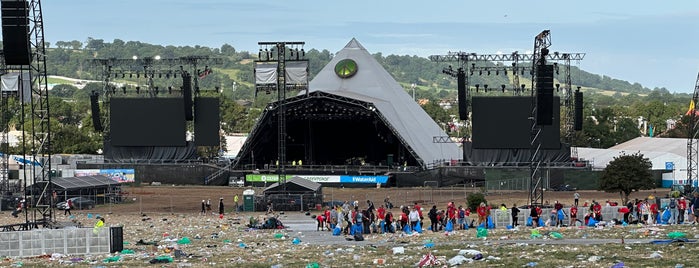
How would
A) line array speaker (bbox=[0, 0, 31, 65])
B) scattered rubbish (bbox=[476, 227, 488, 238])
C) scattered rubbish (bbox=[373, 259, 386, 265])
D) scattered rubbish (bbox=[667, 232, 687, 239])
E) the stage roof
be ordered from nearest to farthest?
scattered rubbish (bbox=[373, 259, 386, 265])
scattered rubbish (bbox=[667, 232, 687, 239])
scattered rubbish (bbox=[476, 227, 488, 238])
line array speaker (bbox=[0, 0, 31, 65])
the stage roof

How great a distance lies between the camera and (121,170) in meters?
87.3

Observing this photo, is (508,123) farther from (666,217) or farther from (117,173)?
(666,217)

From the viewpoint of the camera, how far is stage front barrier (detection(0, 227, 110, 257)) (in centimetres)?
3412

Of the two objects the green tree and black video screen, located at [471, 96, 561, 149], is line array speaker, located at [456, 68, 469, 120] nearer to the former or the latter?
black video screen, located at [471, 96, 561, 149]

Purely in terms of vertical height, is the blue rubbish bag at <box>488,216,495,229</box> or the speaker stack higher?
the speaker stack

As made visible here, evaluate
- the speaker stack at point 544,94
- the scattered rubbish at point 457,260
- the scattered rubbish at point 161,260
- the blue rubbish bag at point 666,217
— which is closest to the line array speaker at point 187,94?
the speaker stack at point 544,94

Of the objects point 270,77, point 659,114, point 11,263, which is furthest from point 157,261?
point 659,114

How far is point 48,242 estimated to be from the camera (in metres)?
34.2

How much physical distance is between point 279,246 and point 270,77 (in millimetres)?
36468

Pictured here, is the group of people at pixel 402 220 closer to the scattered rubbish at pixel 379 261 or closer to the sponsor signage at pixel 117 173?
the scattered rubbish at pixel 379 261

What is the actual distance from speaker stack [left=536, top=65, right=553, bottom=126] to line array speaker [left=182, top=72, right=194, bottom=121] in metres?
33.7

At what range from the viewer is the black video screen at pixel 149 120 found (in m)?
86.5

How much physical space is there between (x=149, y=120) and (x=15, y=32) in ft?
158

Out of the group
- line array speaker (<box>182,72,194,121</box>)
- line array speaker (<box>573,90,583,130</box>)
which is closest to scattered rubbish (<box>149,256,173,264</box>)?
line array speaker (<box>182,72,194,121</box>)
